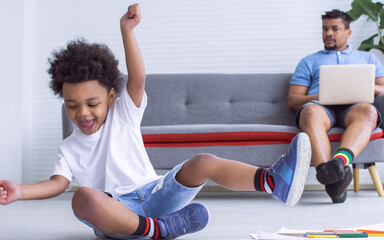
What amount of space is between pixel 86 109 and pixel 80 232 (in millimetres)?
552

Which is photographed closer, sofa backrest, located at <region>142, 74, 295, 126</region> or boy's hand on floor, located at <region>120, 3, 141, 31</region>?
boy's hand on floor, located at <region>120, 3, 141, 31</region>

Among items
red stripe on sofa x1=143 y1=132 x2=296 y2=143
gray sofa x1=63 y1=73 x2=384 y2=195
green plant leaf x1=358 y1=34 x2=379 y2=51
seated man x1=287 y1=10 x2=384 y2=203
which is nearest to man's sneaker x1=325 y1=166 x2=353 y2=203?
seated man x1=287 y1=10 x2=384 y2=203

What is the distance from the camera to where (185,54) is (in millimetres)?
3725

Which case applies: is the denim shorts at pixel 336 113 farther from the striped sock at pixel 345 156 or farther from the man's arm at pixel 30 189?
the man's arm at pixel 30 189

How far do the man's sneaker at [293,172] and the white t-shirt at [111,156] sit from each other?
1.38ft

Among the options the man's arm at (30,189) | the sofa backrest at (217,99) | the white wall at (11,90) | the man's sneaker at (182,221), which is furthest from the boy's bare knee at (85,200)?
the white wall at (11,90)

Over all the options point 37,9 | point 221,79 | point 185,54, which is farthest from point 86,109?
point 37,9

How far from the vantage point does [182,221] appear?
4.64ft

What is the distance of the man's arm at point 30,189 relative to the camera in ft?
3.99

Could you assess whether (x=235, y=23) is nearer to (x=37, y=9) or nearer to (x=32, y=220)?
(x=37, y=9)

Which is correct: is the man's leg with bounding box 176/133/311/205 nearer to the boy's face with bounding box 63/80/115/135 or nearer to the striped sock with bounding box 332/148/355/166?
the boy's face with bounding box 63/80/115/135

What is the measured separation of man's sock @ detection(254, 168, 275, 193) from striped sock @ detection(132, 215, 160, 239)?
34 centimetres

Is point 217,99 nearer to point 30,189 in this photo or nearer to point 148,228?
point 148,228

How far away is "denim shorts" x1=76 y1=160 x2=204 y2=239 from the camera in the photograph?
138 cm
